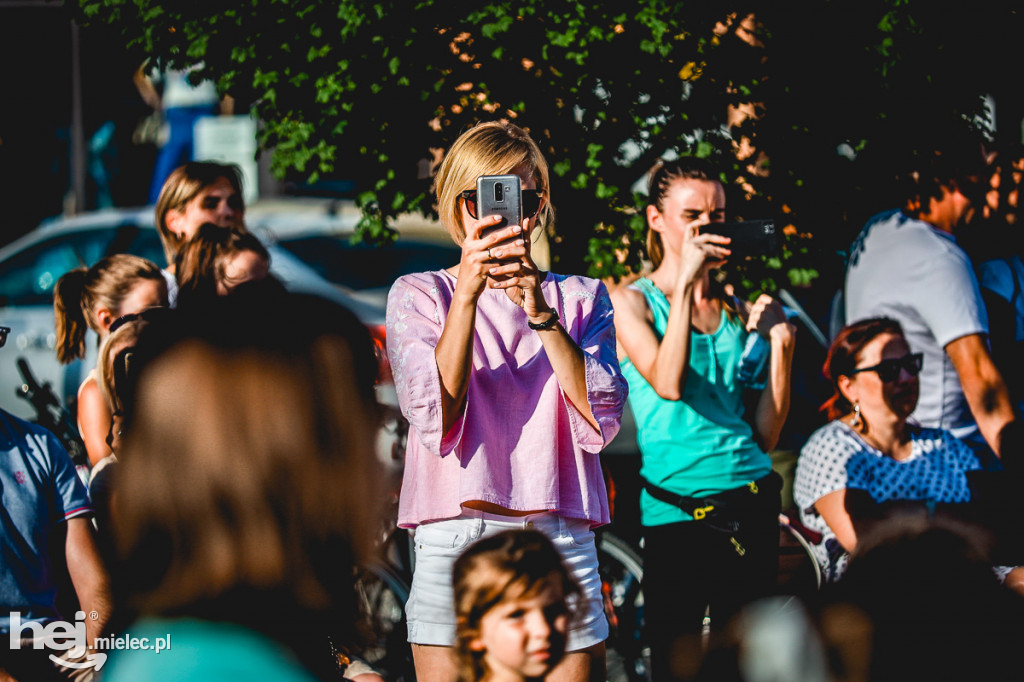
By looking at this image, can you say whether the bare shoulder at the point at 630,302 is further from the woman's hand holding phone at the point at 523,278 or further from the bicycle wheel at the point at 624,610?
the bicycle wheel at the point at 624,610

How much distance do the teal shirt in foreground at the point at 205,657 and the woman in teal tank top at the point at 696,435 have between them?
6.26ft

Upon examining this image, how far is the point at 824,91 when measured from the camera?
370 cm

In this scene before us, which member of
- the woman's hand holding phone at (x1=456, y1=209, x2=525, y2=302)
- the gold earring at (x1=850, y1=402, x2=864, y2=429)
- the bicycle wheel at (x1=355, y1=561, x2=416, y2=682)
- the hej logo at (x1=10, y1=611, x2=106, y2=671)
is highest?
the woman's hand holding phone at (x1=456, y1=209, x2=525, y2=302)

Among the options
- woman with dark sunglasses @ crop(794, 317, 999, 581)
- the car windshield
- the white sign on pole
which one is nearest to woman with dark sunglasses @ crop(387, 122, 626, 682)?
woman with dark sunglasses @ crop(794, 317, 999, 581)

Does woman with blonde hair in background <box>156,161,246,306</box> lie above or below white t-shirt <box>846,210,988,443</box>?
above

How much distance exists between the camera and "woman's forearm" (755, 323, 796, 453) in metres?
3.42

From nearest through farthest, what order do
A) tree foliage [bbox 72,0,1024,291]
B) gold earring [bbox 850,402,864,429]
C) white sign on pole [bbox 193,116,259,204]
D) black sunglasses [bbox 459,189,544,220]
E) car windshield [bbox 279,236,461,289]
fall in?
black sunglasses [bbox 459,189,544,220] < tree foliage [bbox 72,0,1024,291] < gold earring [bbox 850,402,864,429] < car windshield [bbox 279,236,461,289] < white sign on pole [bbox 193,116,259,204]

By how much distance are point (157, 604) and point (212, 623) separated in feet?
0.28

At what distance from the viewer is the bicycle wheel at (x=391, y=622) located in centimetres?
420

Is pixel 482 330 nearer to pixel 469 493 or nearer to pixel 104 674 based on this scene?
pixel 469 493

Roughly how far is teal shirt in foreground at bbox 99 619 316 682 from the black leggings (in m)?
1.96

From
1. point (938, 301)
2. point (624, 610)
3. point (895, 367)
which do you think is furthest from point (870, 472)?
point (624, 610)

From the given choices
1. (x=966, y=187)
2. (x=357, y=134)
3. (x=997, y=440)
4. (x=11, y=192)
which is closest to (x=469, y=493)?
(x=357, y=134)

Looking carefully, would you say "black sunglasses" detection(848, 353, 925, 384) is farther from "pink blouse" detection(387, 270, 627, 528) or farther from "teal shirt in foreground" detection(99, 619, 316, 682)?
"teal shirt in foreground" detection(99, 619, 316, 682)
